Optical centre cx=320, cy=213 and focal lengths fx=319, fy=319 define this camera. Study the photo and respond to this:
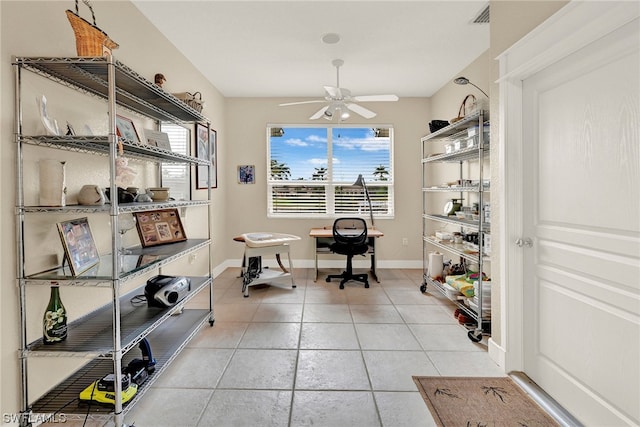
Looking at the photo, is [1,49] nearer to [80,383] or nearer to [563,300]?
[80,383]

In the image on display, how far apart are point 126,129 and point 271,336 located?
196cm

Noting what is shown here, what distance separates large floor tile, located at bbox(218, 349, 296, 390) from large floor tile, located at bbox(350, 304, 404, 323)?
3.00ft

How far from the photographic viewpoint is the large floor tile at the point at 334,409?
169 centimetres

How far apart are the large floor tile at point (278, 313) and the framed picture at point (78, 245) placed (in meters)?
1.62

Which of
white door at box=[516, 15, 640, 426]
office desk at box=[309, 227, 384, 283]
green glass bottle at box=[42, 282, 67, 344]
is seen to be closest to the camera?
white door at box=[516, 15, 640, 426]

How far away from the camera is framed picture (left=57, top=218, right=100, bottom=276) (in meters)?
1.63

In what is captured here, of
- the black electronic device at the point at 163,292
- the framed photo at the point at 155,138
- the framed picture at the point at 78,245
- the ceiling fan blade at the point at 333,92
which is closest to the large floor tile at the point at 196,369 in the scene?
the black electronic device at the point at 163,292

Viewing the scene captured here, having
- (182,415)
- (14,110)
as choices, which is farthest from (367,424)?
(14,110)

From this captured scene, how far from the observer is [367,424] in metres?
1.67

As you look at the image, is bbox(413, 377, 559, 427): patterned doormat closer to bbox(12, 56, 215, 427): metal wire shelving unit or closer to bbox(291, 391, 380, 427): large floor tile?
bbox(291, 391, 380, 427): large floor tile

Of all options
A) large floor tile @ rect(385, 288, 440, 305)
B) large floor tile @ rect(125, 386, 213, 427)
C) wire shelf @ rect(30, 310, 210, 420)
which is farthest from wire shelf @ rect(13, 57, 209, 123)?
large floor tile @ rect(385, 288, 440, 305)

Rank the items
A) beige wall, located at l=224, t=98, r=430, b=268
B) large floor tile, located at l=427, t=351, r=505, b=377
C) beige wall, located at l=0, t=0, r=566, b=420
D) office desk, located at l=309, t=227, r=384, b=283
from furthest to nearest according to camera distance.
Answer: beige wall, located at l=224, t=98, r=430, b=268 → office desk, located at l=309, t=227, r=384, b=283 → large floor tile, located at l=427, t=351, r=505, b=377 → beige wall, located at l=0, t=0, r=566, b=420

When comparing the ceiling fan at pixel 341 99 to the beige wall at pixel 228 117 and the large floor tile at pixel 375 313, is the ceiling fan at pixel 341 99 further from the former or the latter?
the large floor tile at pixel 375 313

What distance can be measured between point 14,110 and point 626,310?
3.04 m
